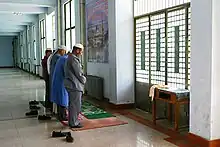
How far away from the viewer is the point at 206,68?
3.99 m

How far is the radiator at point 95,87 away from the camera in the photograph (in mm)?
7812

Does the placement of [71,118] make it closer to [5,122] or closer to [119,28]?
[5,122]

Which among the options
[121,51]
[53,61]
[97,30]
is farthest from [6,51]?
[53,61]

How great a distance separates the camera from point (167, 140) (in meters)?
4.55

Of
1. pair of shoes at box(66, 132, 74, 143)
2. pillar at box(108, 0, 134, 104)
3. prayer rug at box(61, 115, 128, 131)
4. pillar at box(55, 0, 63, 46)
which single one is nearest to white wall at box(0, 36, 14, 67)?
pillar at box(55, 0, 63, 46)

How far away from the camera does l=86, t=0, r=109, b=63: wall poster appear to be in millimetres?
7520

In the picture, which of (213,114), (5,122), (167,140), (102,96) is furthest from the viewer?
(102,96)

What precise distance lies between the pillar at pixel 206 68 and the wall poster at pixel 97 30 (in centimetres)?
351

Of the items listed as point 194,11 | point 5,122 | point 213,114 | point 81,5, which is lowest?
point 5,122

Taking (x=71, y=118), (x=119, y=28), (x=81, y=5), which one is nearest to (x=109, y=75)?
(x=119, y=28)

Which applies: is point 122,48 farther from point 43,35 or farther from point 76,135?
point 43,35

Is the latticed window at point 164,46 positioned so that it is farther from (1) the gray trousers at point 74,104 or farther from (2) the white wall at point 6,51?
(2) the white wall at point 6,51

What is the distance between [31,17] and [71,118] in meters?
14.0

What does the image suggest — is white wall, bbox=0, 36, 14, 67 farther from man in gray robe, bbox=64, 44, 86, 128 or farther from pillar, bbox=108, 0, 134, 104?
man in gray robe, bbox=64, 44, 86, 128
